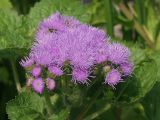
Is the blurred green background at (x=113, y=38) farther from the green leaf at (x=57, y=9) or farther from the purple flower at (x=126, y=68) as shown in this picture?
the purple flower at (x=126, y=68)

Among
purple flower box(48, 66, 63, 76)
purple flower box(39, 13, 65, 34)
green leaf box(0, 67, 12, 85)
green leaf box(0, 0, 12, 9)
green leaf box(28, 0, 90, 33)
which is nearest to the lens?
purple flower box(48, 66, 63, 76)

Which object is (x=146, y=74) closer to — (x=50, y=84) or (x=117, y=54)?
(x=117, y=54)

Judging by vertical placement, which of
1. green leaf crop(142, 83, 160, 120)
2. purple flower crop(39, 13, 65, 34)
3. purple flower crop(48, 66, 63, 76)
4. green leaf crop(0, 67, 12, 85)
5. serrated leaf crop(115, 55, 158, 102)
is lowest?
green leaf crop(0, 67, 12, 85)

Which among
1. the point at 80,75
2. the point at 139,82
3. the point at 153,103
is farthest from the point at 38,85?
the point at 153,103

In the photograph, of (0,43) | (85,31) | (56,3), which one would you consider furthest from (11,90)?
(85,31)

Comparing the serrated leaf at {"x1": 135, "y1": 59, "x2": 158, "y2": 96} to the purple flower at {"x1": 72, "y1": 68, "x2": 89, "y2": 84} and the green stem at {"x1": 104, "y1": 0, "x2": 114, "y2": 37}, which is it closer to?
the purple flower at {"x1": 72, "y1": 68, "x2": 89, "y2": 84}

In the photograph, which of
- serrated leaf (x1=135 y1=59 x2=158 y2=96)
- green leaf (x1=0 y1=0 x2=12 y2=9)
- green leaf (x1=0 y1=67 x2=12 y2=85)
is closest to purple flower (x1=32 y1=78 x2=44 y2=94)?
serrated leaf (x1=135 y1=59 x2=158 y2=96)

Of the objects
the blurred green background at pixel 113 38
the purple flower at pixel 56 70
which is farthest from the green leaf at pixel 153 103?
the purple flower at pixel 56 70
